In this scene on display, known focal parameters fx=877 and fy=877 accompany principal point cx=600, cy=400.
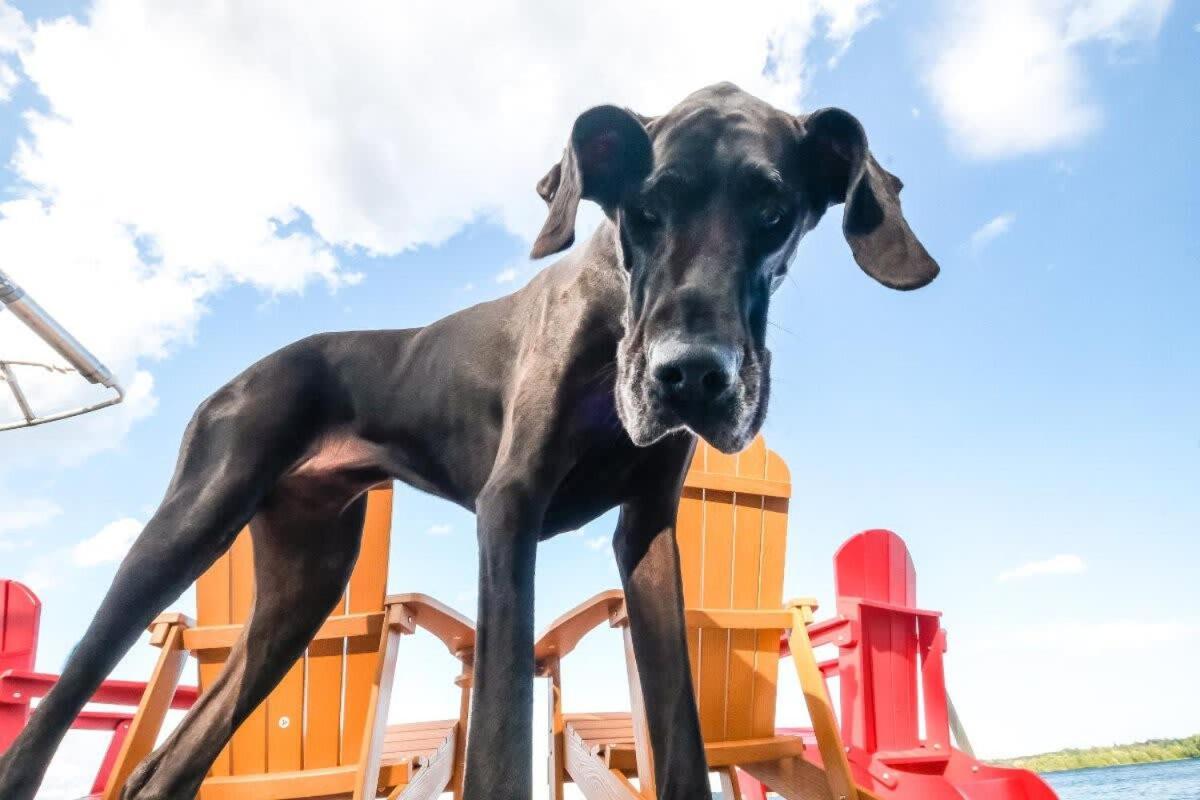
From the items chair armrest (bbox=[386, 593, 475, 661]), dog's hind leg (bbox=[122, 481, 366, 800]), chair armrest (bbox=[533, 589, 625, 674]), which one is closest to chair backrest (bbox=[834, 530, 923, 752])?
chair armrest (bbox=[533, 589, 625, 674])

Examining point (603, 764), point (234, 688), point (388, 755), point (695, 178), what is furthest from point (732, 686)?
point (695, 178)

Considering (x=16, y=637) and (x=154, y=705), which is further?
(x=16, y=637)

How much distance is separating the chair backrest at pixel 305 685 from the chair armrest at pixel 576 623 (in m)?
0.52

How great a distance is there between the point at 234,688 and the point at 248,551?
76 cm

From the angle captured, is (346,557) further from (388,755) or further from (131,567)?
(388,755)

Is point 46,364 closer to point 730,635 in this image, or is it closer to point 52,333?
point 52,333

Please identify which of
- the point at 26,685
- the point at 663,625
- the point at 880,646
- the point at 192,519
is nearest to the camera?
the point at 663,625

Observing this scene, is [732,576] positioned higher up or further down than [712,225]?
further down

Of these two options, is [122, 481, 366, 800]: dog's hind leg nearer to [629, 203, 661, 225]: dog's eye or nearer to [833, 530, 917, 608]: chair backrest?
[629, 203, 661, 225]: dog's eye

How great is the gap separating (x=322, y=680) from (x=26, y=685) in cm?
98

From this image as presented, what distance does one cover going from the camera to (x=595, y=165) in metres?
1.44

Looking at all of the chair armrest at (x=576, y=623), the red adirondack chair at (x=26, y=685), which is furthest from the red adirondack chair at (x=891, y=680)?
the red adirondack chair at (x=26, y=685)

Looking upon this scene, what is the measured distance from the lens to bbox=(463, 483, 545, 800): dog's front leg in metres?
1.19

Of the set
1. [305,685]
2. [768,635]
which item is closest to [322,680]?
[305,685]
